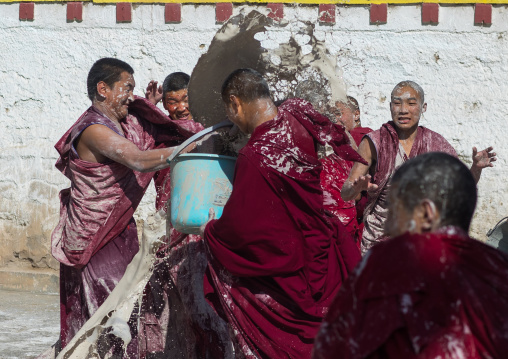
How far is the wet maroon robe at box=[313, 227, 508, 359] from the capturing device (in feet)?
6.68

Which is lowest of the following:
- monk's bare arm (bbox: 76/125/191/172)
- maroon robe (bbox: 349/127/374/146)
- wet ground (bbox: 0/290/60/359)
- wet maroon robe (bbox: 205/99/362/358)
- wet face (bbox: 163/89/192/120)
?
wet ground (bbox: 0/290/60/359)

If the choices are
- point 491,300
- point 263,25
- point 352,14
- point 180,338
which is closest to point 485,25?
point 352,14

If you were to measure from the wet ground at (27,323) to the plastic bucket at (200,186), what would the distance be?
2134mm

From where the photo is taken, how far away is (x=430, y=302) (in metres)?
2.04

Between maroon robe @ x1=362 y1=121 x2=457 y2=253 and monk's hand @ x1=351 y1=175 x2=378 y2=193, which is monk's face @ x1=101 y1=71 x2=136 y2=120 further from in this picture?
maroon robe @ x1=362 y1=121 x2=457 y2=253

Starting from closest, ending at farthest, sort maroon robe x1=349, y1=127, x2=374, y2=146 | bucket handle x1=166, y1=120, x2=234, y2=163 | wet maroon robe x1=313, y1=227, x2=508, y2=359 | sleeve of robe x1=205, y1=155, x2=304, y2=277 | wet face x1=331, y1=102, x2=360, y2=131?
wet maroon robe x1=313, y1=227, x2=508, y2=359 < sleeve of robe x1=205, y1=155, x2=304, y2=277 < bucket handle x1=166, y1=120, x2=234, y2=163 < wet face x1=331, y1=102, x2=360, y2=131 < maroon robe x1=349, y1=127, x2=374, y2=146

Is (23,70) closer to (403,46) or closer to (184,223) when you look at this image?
(403,46)

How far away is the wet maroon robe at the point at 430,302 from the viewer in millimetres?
2037

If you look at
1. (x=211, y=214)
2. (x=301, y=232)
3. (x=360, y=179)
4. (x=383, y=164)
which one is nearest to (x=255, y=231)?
(x=301, y=232)

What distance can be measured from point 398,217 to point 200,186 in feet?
6.14

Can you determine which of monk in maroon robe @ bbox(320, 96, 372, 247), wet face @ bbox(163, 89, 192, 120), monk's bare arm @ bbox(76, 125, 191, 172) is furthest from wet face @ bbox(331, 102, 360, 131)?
wet face @ bbox(163, 89, 192, 120)

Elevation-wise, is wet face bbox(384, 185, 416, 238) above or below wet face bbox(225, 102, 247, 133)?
below

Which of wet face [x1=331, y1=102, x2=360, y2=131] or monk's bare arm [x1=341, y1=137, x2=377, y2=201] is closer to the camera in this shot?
monk's bare arm [x1=341, y1=137, x2=377, y2=201]

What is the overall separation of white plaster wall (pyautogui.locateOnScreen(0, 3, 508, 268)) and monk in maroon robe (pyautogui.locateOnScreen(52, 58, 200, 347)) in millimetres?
3661
